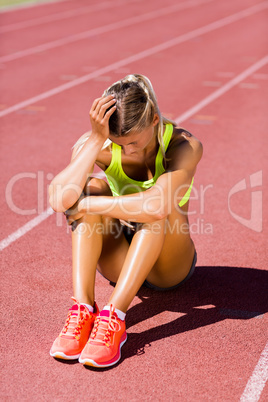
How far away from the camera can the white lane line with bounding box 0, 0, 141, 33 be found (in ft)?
51.5

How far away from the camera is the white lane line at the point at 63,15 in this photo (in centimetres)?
1569

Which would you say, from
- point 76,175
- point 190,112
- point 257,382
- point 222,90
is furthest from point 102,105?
point 222,90

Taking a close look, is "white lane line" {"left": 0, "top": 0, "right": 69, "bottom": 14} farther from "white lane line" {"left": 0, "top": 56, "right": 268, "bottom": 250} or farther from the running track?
"white lane line" {"left": 0, "top": 56, "right": 268, "bottom": 250}

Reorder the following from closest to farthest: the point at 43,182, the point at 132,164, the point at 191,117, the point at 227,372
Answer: the point at 227,372 < the point at 132,164 < the point at 43,182 < the point at 191,117

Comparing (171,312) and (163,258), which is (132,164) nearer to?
(163,258)

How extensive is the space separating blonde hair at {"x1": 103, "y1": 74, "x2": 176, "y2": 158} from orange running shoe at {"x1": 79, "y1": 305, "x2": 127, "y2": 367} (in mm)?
900

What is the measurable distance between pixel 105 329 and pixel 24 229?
192cm

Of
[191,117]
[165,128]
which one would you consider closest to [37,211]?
[165,128]

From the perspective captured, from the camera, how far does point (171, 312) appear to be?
3646 mm

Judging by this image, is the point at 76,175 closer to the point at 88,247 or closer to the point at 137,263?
the point at 88,247

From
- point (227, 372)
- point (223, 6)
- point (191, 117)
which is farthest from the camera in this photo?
point (223, 6)

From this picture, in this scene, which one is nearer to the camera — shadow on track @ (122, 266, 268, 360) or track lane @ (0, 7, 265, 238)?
shadow on track @ (122, 266, 268, 360)

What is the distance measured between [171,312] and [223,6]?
18.3m

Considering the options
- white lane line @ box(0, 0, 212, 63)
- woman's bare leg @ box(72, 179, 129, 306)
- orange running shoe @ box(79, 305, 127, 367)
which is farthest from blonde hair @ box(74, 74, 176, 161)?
white lane line @ box(0, 0, 212, 63)
